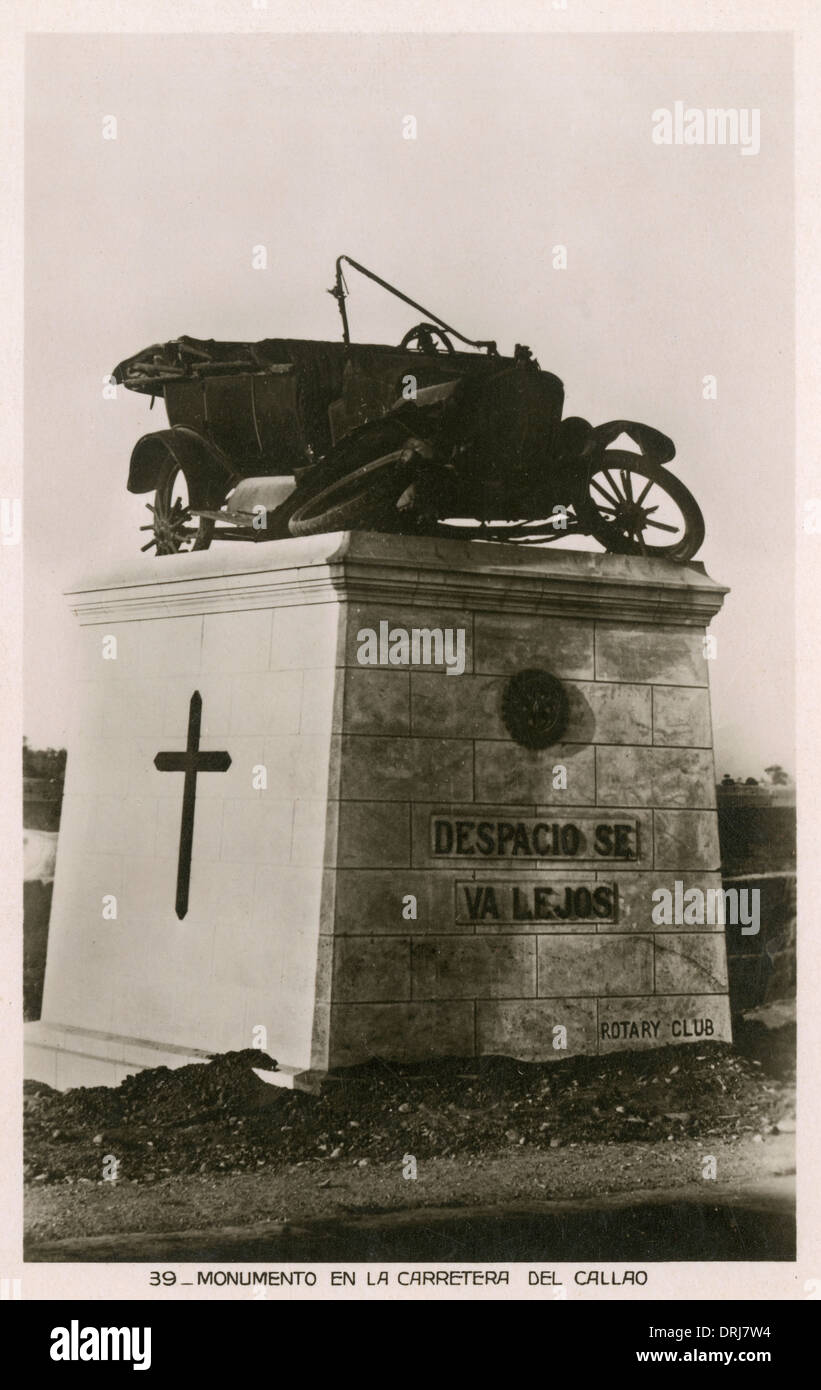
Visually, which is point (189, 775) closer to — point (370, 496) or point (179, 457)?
point (370, 496)

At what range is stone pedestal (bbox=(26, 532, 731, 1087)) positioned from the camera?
10.1 metres

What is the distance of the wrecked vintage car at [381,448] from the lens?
10.8 metres

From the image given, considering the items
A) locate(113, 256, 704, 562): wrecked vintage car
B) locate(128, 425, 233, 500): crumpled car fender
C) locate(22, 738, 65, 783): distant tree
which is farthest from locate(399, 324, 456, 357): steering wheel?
locate(22, 738, 65, 783): distant tree

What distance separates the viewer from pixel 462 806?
34.0 ft

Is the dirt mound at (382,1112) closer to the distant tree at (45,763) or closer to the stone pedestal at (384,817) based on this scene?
the stone pedestal at (384,817)

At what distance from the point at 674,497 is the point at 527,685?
173cm

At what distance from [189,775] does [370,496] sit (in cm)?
196

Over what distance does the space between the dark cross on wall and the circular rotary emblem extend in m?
1.68

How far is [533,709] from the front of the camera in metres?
10.6

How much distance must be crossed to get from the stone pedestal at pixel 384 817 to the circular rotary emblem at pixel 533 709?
6cm

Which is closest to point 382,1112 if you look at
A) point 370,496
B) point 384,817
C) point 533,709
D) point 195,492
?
point 384,817

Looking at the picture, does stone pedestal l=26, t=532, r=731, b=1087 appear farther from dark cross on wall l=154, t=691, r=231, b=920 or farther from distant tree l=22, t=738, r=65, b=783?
distant tree l=22, t=738, r=65, b=783

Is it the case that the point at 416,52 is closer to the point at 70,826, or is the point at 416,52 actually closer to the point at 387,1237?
the point at 70,826
